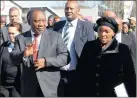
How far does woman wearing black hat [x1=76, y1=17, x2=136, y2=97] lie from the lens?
14.6 feet

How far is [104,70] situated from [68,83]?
1.07m

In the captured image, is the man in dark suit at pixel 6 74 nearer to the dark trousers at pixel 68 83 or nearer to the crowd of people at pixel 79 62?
the dark trousers at pixel 68 83

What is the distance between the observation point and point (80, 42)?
18.9 ft

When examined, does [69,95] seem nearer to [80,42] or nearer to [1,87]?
[80,42]

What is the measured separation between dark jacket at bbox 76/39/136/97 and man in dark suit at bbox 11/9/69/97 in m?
0.30

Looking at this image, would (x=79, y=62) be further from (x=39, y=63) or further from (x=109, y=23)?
(x=109, y=23)

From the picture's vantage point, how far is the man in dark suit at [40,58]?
469cm

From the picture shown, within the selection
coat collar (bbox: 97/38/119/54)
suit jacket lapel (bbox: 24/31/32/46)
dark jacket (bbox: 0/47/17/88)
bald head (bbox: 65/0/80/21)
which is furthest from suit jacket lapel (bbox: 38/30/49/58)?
dark jacket (bbox: 0/47/17/88)

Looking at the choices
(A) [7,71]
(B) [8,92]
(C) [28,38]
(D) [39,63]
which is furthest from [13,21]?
(D) [39,63]

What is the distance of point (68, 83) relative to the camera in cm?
552

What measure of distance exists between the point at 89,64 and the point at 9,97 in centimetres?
188

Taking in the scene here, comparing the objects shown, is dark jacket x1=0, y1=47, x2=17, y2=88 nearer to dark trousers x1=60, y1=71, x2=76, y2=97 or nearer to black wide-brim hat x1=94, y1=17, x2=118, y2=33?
dark trousers x1=60, y1=71, x2=76, y2=97

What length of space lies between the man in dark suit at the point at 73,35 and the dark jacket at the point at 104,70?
84cm

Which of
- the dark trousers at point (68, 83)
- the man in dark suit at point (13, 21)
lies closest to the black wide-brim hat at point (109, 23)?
the dark trousers at point (68, 83)
